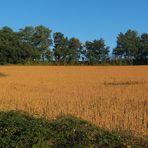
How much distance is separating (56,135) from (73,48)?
377 feet

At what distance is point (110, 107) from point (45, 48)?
4304 inches

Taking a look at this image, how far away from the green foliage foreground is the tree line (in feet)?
309

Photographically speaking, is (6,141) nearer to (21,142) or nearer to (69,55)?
(21,142)

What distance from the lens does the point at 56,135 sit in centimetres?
838

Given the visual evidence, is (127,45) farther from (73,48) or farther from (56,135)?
(56,135)

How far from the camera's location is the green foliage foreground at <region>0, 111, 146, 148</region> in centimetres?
800

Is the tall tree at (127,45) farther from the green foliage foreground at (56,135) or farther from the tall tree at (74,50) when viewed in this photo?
the green foliage foreground at (56,135)

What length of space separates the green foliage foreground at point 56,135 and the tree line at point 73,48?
94054 mm

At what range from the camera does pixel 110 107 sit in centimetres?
1566

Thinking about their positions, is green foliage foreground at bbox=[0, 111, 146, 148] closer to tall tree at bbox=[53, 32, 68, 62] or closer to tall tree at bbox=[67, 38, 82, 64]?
tall tree at bbox=[67, 38, 82, 64]

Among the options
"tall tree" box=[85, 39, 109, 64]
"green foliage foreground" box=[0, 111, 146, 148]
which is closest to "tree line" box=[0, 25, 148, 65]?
"tall tree" box=[85, 39, 109, 64]

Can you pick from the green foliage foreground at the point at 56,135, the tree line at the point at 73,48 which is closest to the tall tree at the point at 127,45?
the tree line at the point at 73,48

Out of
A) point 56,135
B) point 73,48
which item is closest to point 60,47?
point 73,48

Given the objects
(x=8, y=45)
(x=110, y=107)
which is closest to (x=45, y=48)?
(x=8, y=45)
